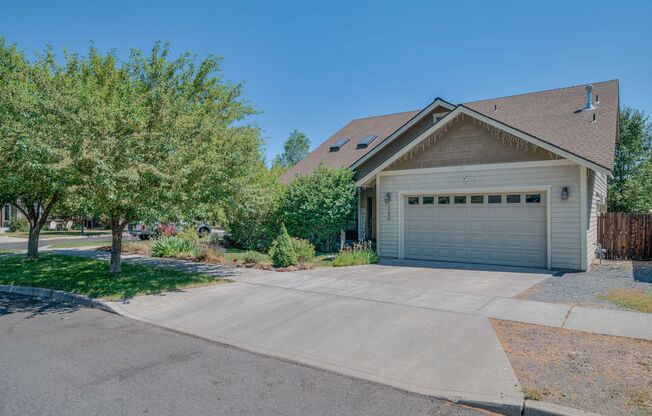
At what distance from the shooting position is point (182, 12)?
13141 mm

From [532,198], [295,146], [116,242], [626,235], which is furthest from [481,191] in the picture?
[295,146]

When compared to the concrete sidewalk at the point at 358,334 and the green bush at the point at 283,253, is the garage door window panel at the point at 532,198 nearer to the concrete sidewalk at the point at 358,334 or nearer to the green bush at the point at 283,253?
the concrete sidewalk at the point at 358,334

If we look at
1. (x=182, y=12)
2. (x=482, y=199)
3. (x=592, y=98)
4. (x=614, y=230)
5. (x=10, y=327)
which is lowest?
(x=10, y=327)

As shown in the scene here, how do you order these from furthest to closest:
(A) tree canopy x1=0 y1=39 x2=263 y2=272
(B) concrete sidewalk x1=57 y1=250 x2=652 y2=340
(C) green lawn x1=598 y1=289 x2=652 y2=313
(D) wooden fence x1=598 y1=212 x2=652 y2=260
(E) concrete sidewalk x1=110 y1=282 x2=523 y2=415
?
(D) wooden fence x1=598 y1=212 x2=652 y2=260
(A) tree canopy x1=0 y1=39 x2=263 y2=272
(C) green lawn x1=598 y1=289 x2=652 y2=313
(B) concrete sidewalk x1=57 y1=250 x2=652 y2=340
(E) concrete sidewalk x1=110 y1=282 x2=523 y2=415

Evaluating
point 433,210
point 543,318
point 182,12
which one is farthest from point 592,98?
point 182,12

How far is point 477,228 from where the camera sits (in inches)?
533

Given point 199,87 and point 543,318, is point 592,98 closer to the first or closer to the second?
point 543,318

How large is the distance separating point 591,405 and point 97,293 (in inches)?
364

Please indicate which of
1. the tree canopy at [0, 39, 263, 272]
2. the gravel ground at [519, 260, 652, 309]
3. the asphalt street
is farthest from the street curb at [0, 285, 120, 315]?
the gravel ground at [519, 260, 652, 309]

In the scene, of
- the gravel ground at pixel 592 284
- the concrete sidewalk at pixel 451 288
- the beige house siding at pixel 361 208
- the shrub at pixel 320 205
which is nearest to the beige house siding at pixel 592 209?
the gravel ground at pixel 592 284

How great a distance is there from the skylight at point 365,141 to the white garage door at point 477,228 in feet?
21.2

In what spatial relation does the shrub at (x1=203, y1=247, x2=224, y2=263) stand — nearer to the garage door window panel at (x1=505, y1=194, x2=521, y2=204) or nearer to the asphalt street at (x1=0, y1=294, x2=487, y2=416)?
the asphalt street at (x1=0, y1=294, x2=487, y2=416)

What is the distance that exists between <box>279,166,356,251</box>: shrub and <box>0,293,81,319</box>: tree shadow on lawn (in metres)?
9.34

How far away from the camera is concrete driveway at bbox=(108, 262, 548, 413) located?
16.2 feet
